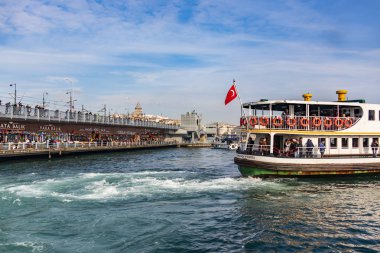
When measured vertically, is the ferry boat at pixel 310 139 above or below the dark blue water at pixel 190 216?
above

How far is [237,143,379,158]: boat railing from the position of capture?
31.4 m

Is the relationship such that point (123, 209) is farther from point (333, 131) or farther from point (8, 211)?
point (333, 131)

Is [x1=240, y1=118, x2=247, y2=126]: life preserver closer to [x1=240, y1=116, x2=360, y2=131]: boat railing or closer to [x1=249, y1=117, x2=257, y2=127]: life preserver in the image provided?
[x1=240, y1=116, x2=360, y2=131]: boat railing

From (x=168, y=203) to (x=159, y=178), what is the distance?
9913 millimetres

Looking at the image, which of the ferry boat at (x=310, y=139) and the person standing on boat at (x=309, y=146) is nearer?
the ferry boat at (x=310, y=139)

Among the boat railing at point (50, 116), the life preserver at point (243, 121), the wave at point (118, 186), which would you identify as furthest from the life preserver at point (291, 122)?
the boat railing at point (50, 116)

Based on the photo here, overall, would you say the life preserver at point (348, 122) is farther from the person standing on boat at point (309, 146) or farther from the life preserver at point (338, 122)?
the person standing on boat at point (309, 146)

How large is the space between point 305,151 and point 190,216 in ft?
53.0

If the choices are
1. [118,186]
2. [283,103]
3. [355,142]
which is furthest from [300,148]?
[118,186]

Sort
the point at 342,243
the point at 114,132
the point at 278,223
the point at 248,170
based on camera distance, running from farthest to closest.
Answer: the point at 114,132
the point at 248,170
the point at 278,223
the point at 342,243

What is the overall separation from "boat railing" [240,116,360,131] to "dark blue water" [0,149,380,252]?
16.1ft

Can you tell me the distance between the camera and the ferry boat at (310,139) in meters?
30.4

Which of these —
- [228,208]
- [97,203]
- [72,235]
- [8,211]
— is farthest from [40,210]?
[228,208]

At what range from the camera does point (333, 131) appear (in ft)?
107
